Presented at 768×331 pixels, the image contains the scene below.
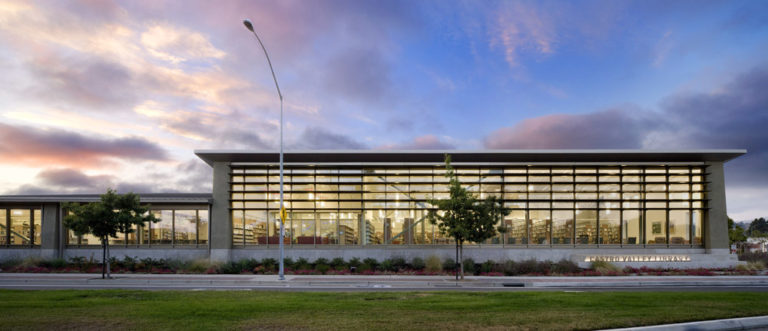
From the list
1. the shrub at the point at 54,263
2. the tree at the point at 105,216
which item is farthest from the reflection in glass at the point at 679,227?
the shrub at the point at 54,263

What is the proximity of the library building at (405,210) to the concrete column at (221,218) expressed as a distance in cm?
6

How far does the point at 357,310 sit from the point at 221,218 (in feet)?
65.1

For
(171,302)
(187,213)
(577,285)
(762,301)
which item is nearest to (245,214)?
(187,213)

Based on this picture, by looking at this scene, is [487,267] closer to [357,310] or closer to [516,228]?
[516,228]

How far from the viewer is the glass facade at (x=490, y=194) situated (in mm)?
29125

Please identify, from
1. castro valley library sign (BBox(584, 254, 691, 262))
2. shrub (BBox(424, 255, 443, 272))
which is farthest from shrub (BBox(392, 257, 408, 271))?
castro valley library sign (BBox(584, 254, 691, 262))

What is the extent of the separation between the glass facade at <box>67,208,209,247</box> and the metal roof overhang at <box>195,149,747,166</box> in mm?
3828

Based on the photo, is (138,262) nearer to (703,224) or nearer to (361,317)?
(361,317)

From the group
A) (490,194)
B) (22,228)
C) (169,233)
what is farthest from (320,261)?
A: (22,228)

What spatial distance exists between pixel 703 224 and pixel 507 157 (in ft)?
44.5

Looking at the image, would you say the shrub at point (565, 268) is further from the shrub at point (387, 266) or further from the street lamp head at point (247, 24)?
the street lamp head at point (247, 24)

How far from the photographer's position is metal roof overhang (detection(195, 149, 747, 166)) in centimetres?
2766

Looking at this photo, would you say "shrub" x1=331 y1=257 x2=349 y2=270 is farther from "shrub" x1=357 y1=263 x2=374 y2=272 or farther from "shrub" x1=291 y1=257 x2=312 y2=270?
"shrub" x1=291 y1=257 x2=312 y2=270

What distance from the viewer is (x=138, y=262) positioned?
1064 inches
